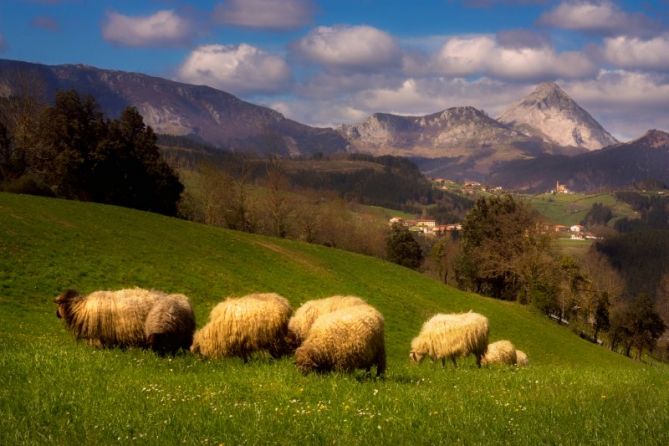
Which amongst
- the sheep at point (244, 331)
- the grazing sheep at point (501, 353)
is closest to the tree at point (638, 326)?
the grazing sheep at point (501, 353)

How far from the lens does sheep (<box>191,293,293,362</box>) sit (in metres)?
17.2

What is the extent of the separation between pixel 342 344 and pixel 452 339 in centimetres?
938

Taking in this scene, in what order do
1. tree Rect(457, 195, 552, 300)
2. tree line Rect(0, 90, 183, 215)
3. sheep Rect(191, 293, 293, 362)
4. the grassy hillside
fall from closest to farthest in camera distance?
1. the grassy hillside
2. sheep Rect(191, 293, 293, 362)
3. tree line Rect(0, 90, 183, 215)
4. tree Rect(457, 195, 552, 300)

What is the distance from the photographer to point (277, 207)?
9538cm

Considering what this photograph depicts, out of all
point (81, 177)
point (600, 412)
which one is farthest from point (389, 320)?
point (81, 177)

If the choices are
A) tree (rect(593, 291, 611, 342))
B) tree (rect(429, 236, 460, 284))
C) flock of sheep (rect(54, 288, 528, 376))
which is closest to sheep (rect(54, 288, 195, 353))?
flock of sheep (rect(54, 288, 528, 376))

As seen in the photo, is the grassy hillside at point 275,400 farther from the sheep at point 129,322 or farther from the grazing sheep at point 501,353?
the grazing sheep at point 501,353

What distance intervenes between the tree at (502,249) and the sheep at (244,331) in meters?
69.7

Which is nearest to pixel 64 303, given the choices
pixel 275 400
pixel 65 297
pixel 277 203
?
pixel 65 297

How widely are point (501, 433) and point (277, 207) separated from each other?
287 feet

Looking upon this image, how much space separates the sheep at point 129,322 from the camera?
56.4 ft

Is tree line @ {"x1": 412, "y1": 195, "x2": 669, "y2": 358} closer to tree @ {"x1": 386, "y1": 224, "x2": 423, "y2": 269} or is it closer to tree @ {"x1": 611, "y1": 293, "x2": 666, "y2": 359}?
tree @ {"x1": 611, "y1": 293, "x2": 666, "y2": 359}

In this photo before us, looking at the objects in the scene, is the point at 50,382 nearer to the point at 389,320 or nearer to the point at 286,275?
the point at 389,320

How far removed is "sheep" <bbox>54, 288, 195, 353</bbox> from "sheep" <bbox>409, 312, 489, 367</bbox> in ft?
33.2
